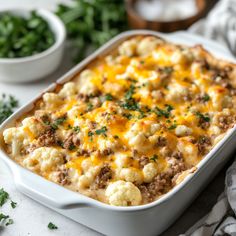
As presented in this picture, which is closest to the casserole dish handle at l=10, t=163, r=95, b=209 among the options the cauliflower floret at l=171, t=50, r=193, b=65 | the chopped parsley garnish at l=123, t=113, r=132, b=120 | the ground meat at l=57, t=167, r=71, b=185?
the ground meat at l=57, t=167, r=71, b=185

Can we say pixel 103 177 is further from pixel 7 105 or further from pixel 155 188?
pixel 7 105

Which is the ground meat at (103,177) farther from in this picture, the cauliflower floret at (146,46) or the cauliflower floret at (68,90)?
the cauliflower floret at (146,46)

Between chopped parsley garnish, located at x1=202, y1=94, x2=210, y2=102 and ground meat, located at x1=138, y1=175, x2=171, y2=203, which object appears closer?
ground meat, located at x1=138, y1=175, x2=171, y2=203

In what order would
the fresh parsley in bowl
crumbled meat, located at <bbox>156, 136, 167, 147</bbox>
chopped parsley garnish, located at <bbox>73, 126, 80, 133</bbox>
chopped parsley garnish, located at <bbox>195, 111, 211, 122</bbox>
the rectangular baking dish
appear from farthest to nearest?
the fresh parsley in bowl, chopped parsley garnish, located at <bbox>195, 111, 211, 122</bbox>, chopped parsley garnish, located at <bbox>73, 126, 80, 133</bbox>, crumbled meat, located at <bbox>156, 136, 167, 147</bbox>, the rectangular baking dish

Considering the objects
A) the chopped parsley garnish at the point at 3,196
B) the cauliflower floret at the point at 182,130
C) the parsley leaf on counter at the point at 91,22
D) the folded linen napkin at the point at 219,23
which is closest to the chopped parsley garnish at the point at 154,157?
the cauliflower floret at the point at 182,130

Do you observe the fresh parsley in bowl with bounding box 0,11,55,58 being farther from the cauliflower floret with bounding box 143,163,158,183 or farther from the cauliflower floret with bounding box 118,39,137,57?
the cauliflower floret with bounding box 143,163,158,183
